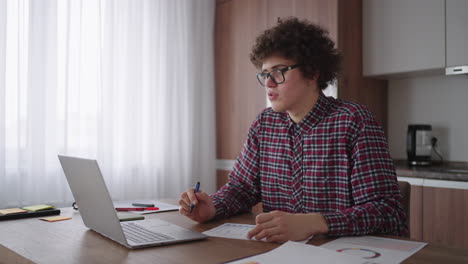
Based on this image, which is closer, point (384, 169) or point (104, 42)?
point (384, 169)

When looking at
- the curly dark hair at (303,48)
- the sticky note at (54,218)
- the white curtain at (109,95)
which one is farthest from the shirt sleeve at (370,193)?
the white curtain at (109,95)

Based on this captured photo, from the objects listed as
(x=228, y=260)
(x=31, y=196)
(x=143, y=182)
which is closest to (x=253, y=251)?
(x=228, y=260)

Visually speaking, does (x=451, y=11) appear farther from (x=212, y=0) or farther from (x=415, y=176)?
(x=212, y=0)

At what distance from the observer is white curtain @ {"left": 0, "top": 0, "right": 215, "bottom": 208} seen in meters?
2.68

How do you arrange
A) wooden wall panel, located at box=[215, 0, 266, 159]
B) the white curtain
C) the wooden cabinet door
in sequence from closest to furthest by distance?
the wooden cabinet door, the white curtain, wooden wall panel, located at box=[215, 0, 266, 159]

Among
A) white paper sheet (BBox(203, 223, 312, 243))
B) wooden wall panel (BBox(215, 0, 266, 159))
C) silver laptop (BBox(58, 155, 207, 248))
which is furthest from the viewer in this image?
wooden wall panel (BBox(215, 0, 266, 159))

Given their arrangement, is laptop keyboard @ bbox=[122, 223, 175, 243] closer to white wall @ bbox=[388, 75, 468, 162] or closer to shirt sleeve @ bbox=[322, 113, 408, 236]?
shirt sleeve @ bbox=[322, 113, 408, 236]

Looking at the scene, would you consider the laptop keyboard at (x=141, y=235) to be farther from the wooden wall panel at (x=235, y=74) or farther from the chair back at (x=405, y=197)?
the wooden wall panel at (x=235, y=74)

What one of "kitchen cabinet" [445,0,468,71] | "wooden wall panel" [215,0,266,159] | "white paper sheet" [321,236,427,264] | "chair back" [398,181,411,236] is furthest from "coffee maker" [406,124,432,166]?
"white paper sheet" [321,236,427,264]

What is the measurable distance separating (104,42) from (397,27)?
2.02 meters

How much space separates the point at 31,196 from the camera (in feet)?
9.03

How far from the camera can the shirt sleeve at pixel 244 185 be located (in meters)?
1.49

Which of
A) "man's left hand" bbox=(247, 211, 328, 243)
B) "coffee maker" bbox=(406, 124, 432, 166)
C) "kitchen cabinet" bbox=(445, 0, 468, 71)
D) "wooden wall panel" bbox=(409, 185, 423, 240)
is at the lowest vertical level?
"wooden wall panel" bbox=(409, 185, 423, 240)

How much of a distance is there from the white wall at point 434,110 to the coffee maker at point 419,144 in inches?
6.2
